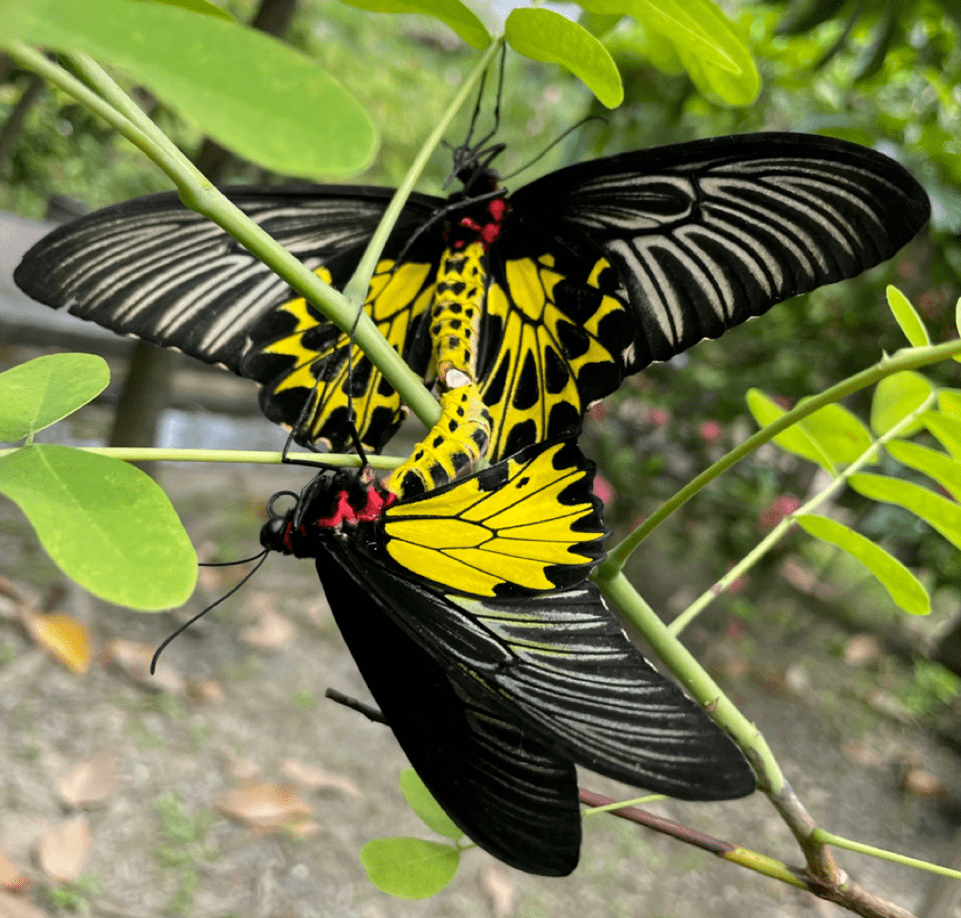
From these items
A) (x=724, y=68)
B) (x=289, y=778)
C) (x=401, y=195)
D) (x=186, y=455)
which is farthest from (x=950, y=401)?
(x=289, y=778)

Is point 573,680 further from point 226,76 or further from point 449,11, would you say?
point 449,11

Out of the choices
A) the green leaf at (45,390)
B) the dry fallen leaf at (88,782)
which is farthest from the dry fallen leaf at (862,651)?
the green leaf at (45,390)

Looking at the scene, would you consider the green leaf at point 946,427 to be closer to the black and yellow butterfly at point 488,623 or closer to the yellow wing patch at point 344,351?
the black and yellow butterfly at point 488,623

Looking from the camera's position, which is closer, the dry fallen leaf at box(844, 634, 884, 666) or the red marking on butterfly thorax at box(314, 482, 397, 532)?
the red marking on butterfly thorax at box(314, 482, 397, 532)

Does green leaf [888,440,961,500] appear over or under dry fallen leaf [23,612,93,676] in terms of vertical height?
over

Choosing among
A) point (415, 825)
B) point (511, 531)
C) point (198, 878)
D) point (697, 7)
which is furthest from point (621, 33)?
point (198, 878)

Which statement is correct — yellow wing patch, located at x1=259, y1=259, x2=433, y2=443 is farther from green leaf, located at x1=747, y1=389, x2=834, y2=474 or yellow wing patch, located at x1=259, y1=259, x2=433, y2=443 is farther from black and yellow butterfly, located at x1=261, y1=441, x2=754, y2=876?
green leaf, located at x1=747, y1=389, x2=834, y2=474

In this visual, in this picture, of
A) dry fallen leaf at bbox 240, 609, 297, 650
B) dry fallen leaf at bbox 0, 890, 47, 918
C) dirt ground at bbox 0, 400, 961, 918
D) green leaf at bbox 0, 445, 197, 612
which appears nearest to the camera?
green leaf at bbox 0, 445, 197, 612

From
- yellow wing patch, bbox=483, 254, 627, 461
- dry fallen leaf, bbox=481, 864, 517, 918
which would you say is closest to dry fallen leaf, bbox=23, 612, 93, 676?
dry fallen leaf, bbox=481, 864, 517, 918
